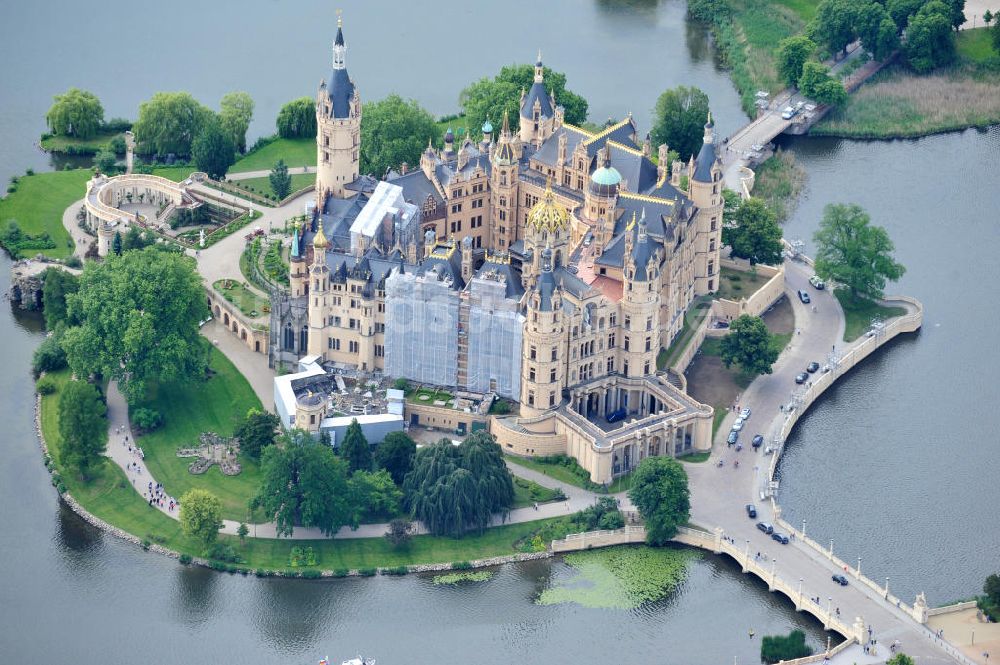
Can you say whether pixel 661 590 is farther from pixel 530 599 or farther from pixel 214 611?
pixel 214 611

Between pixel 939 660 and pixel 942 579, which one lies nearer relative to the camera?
pixel 939 660

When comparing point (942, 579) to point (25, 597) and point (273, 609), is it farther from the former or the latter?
point (25, 597)

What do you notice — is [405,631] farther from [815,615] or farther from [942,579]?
[942,579]

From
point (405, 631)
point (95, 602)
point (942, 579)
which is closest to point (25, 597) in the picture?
point (95, 602)

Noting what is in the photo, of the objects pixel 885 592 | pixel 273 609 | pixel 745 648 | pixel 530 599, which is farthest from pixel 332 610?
pixel 885 592

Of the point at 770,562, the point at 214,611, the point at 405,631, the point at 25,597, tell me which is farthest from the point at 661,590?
the point at 25,597
